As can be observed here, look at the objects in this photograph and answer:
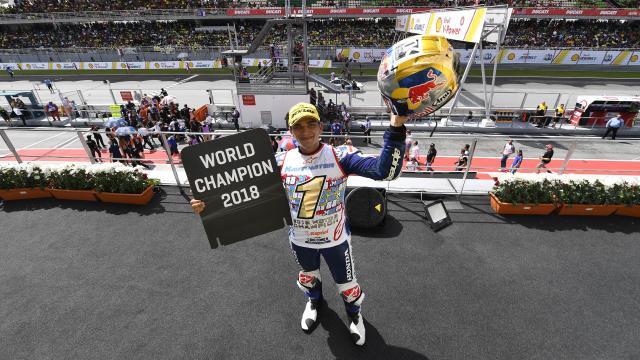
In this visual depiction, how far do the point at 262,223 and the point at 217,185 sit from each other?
62 cm

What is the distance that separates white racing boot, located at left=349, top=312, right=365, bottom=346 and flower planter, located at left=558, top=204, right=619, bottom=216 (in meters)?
4.55

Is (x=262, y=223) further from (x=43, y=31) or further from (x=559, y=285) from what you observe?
(x=43, y=31)

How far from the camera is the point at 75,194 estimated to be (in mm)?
6117

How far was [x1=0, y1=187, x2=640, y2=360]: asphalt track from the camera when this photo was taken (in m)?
3.47

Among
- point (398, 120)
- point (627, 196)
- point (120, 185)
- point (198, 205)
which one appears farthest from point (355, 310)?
point (627, 196)

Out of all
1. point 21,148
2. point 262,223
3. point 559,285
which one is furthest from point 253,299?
point 21,148

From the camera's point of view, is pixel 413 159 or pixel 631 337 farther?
pixel 413 159

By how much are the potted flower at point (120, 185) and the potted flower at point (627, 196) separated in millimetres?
8990

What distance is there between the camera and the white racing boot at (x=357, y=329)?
3432 mm

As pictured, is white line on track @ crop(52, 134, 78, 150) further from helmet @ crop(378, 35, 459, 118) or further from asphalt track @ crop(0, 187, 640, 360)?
helmet @ crop(378, 35, 459, 118)

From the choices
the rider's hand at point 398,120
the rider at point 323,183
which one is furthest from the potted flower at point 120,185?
the rider's hand at point 398,120

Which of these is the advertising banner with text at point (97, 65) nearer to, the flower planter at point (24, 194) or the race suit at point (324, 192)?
the flower planter at point (24, 194)

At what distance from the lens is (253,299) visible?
4055mm

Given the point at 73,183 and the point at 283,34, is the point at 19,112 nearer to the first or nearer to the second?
the point at 73,183
